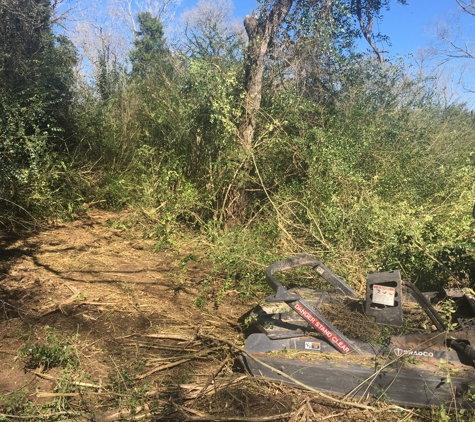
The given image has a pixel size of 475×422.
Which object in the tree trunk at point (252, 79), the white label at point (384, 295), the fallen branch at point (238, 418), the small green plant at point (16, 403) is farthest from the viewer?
the tree trunk at point (252, 79)

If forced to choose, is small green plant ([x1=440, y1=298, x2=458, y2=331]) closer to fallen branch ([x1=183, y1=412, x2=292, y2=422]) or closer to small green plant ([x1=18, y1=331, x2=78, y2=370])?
fallen branch ([x1=183, y1=412, x2=292, y2=422])

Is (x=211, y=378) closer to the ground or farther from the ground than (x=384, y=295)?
closer to the ground

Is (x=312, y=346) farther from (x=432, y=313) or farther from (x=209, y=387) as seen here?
(x=432, y=313)

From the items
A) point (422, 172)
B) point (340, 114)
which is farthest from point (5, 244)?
point (422, 172)

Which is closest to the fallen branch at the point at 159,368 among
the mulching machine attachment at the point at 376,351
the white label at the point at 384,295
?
the mulching machine attachment at the point at 376,351

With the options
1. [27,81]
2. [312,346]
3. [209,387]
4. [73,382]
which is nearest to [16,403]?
[73,382]

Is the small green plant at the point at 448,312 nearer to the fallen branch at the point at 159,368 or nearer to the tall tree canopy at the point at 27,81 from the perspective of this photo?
the fallen branch at the point at 159,368

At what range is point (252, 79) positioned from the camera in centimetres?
723

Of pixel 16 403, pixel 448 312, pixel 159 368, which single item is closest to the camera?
pixel 16 403

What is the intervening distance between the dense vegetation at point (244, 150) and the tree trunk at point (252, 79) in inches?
2.1

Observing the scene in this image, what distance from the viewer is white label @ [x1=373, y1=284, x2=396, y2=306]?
3.21 m

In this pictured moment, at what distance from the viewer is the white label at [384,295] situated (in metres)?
3.21

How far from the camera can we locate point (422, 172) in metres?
7.52

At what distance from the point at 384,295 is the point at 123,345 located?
2332 millimetres
